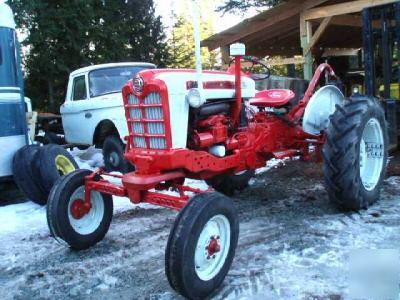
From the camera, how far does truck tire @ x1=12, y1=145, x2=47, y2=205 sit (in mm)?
6664

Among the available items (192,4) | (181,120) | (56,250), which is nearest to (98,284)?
(56,250)

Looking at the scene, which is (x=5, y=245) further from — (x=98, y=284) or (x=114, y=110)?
(x=114, y=110)

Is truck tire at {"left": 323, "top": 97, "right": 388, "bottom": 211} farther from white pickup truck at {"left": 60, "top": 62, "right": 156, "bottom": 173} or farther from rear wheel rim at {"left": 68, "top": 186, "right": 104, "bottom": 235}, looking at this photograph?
white pickup truck at {"left": 60, "top": 62, "right": 156, "bottom": 173}

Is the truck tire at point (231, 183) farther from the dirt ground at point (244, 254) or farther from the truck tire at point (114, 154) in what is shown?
the truck tire at point (114, 154)

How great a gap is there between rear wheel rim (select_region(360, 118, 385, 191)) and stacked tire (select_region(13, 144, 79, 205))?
12.8 feet

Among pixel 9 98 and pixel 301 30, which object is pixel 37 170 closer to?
pixel 9 98

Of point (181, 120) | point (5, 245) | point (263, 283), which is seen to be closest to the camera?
point (263, 283)

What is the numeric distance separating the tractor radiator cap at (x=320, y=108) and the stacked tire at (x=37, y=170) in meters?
3.33

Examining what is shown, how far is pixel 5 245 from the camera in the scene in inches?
201

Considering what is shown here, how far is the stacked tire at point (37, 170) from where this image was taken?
6555mm

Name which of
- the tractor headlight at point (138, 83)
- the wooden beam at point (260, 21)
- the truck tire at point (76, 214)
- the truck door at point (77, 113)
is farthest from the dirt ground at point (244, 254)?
the wooden beam at point (260, 21)

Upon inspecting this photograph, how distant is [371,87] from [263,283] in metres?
5.25

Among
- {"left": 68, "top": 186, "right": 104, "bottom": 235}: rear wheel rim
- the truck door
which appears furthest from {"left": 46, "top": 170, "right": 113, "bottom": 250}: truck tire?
the truck door

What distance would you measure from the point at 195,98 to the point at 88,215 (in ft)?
5.30
